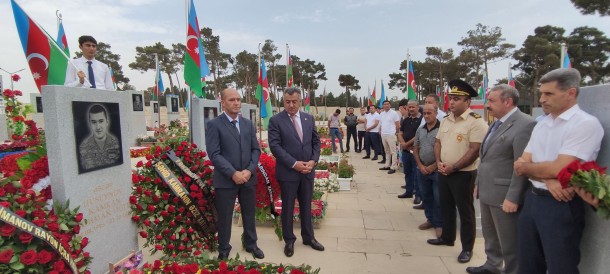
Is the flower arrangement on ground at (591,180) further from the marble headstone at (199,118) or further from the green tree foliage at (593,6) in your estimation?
the green tree foliage at (593,6)

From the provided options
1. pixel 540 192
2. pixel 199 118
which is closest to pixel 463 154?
pixel 540 192

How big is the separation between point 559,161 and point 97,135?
3.48m

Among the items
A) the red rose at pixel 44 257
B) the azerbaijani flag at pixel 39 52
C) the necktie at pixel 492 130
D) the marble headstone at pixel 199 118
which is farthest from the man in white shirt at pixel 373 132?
the red rose at pixel 44 257

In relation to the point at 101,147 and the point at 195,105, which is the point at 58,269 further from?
the point at 195,105

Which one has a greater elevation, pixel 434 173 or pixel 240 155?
pixel 240 155

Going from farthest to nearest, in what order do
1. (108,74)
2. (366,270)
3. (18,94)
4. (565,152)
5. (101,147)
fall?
(108,74)
(18,94)
(366,270)
(101,147)
(565,152)

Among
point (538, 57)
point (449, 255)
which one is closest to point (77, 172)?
point (449, 255)

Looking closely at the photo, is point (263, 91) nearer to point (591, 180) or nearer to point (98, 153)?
point (98, 153)

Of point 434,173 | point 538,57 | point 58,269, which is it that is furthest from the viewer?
point 538,57

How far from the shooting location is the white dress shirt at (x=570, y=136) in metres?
1.95

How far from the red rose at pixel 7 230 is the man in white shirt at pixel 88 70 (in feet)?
6.73

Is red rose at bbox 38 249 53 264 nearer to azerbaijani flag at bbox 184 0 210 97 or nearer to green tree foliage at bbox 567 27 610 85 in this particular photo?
azerbaijani flag at bbox 184 0 210 97

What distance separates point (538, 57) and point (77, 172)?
116 feet

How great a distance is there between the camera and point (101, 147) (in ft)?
9.75
